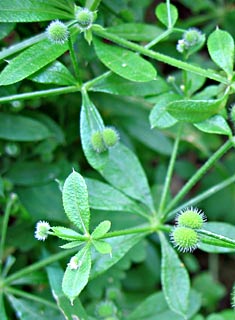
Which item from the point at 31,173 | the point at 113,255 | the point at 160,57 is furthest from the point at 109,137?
the point at 31,173

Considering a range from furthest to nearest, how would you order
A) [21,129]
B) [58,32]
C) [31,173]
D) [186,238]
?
[31,173] → [21,129] → [58,32] → [186,238]

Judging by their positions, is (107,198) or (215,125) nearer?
(215,125)

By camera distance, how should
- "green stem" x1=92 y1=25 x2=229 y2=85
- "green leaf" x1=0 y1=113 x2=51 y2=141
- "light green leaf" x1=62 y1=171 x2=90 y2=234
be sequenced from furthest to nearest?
1. "green leaf" x1=0 y1=113 x2=51 y2=141
2. "green stem" x1=92 y1=25 x2=229 y2=85
3. "light green leaf" x1=62 y1=171 x2=90 y2=234

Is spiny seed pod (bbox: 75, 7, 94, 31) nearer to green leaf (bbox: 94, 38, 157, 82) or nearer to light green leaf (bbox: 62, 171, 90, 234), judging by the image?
green leaf (bbox: 94, 38, 157, 82)

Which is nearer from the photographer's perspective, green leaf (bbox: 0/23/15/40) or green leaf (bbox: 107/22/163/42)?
green leaf (bbox: 0/23/15/40)

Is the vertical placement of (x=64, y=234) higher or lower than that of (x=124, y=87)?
lower

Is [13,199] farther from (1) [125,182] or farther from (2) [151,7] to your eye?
(2) [151,7]

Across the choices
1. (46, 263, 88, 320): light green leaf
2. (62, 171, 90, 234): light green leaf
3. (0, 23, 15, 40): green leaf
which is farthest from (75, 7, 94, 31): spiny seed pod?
(46, 263, 88, 320): light green leaf

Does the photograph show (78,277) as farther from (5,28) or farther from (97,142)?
(5,28)
